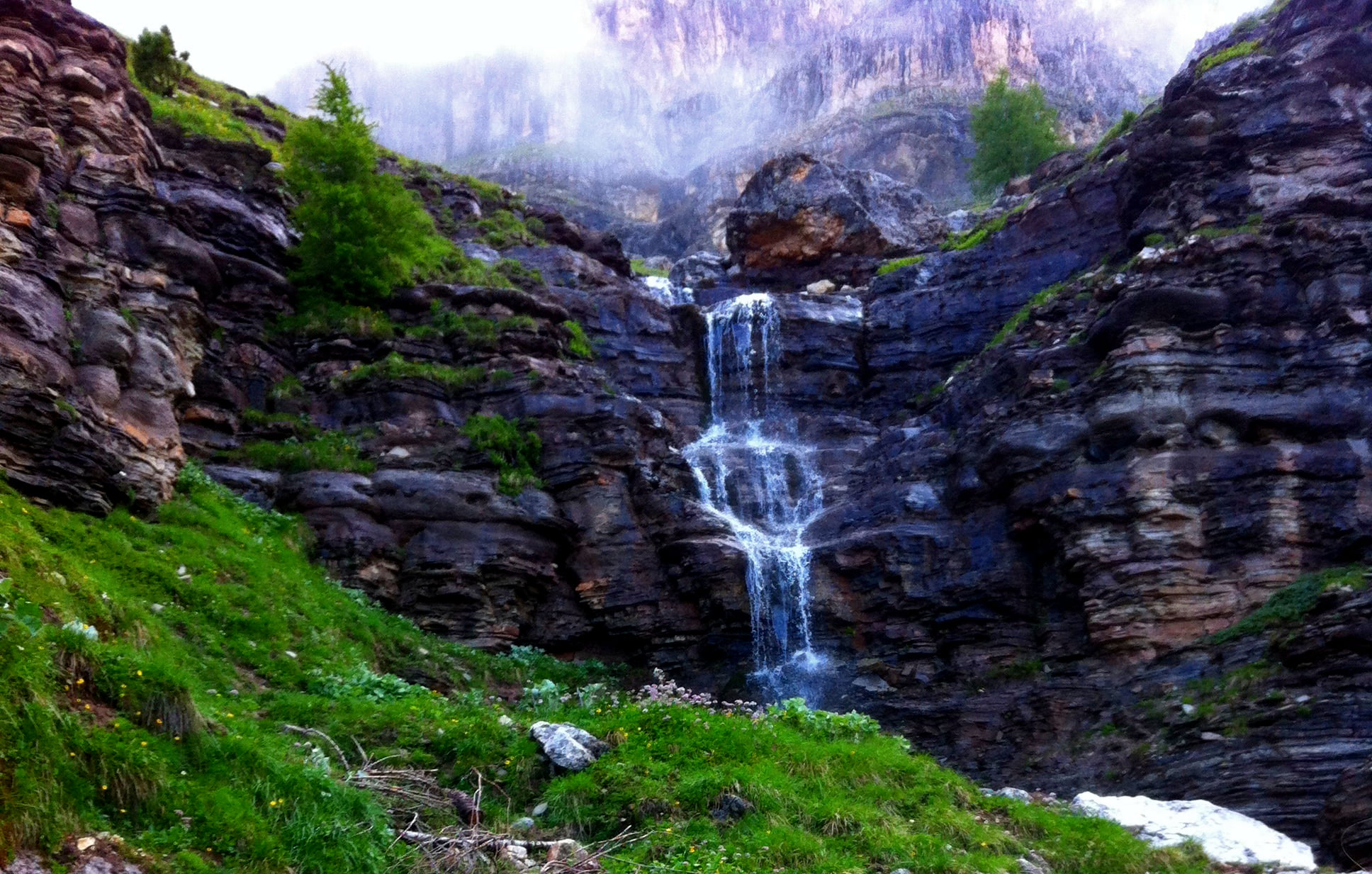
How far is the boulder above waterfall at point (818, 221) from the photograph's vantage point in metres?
41.8

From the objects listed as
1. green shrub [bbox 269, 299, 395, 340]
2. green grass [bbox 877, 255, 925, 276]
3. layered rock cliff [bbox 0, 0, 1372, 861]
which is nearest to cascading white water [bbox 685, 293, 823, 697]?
layered rock cliff [bbox 0, 0, 1372, 861]

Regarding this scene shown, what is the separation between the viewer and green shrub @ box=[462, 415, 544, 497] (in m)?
23.0

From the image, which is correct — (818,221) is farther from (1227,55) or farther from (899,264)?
(1227,55)

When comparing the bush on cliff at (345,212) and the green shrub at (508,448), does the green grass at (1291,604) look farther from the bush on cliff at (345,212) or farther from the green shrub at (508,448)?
the bush on cliff at (345,212)

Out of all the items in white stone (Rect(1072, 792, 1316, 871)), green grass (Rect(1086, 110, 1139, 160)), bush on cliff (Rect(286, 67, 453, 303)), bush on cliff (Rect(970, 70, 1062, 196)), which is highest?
bush on cliff (Rect(970, 70, 1062, 196))

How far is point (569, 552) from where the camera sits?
23141mm

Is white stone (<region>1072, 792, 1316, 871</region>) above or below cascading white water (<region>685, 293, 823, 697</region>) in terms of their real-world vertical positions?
below

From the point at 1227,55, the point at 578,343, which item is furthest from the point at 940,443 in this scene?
the point at 1227,55

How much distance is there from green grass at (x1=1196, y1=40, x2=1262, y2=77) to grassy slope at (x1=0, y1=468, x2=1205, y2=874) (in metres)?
22.6

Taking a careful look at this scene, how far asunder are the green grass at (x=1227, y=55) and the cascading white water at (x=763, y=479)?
14272 millimetres

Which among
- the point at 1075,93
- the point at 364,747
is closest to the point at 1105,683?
the point at 364,747

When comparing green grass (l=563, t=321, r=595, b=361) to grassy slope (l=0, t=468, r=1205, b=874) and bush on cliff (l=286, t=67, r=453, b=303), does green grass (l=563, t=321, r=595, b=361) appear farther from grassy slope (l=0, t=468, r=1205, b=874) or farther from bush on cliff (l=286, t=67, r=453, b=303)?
grassy slope (l=0, t=468, r=1205, b=874)

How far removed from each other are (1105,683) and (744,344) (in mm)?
17292

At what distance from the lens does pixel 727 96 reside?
11294 centimetres
